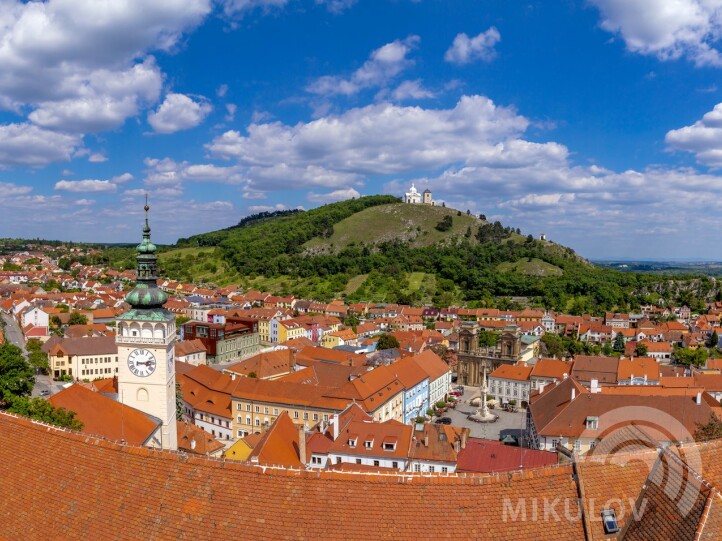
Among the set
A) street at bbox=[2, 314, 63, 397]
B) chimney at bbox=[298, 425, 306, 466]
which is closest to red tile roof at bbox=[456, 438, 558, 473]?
chimney at bbox=[298, 425, 306, 466]

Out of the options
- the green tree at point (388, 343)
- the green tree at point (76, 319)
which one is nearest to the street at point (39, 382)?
the green tree at point (76, 319)

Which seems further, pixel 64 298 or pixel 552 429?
pixel 64 298

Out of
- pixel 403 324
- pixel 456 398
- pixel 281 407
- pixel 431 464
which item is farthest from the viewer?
pixel 403 324

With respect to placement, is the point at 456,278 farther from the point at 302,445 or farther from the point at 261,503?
the point at 261,503

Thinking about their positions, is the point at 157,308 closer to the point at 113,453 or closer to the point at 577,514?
the point at 113,453

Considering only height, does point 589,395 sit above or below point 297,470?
below

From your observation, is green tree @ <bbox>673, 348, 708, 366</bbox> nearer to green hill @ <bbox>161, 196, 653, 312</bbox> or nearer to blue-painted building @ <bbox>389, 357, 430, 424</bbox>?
blue-painted building @ <bbox>389, 357, 430, 424</bbox>

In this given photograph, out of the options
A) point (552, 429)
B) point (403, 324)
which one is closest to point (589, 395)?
point (552, 429)
